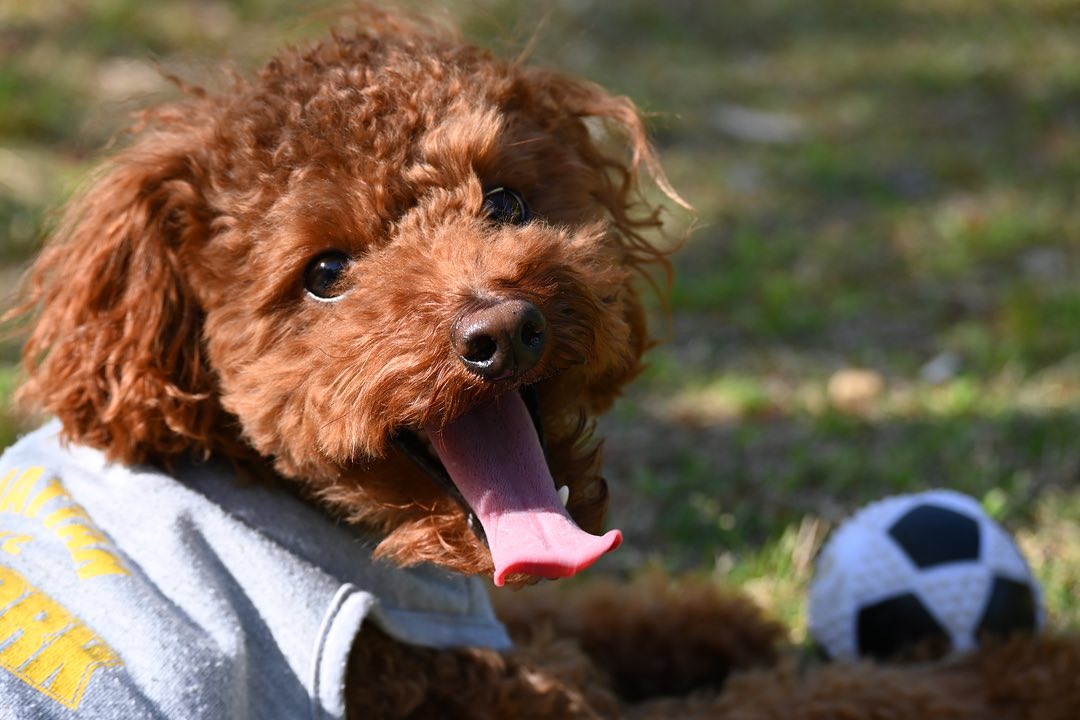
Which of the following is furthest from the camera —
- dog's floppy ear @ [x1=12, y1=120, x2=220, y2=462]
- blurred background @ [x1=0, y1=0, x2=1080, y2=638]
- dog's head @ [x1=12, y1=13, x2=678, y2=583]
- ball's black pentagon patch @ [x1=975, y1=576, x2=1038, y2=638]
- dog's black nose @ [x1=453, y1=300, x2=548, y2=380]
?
blurred background @ [x1=0, y1=0, x2=1080, y2=638]

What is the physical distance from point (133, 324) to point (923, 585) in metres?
1.94

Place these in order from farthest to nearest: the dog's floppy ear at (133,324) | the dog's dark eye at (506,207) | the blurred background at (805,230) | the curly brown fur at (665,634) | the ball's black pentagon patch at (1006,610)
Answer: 1. the blurred background at (805,230)
2. the curly brown fur at (665,634)
3. the ball's black pentagon patch at (1006,610)
4. the dog's dark eye at (506,207)
5. the dog's floppy ear at (133,324)

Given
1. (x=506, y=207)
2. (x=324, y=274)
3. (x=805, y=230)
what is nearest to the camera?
(x=324, y=274)

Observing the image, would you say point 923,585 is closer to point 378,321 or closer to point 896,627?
point 896,627

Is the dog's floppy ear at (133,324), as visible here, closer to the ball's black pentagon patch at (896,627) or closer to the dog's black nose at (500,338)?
the dog's black nose at (500,338)

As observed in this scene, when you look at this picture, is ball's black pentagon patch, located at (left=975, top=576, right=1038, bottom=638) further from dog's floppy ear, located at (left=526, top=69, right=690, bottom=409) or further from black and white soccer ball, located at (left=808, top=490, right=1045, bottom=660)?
dog's floppy ear, located at (left=526, top=69, right=690, bottom=409)

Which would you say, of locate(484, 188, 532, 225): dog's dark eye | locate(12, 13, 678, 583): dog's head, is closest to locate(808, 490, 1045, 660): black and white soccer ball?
locate(12, 13, 678, 583): dog's head

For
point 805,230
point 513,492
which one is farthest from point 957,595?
point 805,230

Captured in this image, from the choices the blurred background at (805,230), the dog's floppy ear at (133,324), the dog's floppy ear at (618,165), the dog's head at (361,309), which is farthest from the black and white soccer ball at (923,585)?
the dog's floppy ear at (133,324)

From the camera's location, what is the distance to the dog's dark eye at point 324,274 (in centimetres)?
229

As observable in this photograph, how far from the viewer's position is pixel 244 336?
2303mm

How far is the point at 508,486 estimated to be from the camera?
7.08 ft

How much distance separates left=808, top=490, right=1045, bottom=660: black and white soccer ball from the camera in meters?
2.85

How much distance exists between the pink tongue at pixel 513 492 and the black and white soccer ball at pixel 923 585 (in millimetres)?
1053
